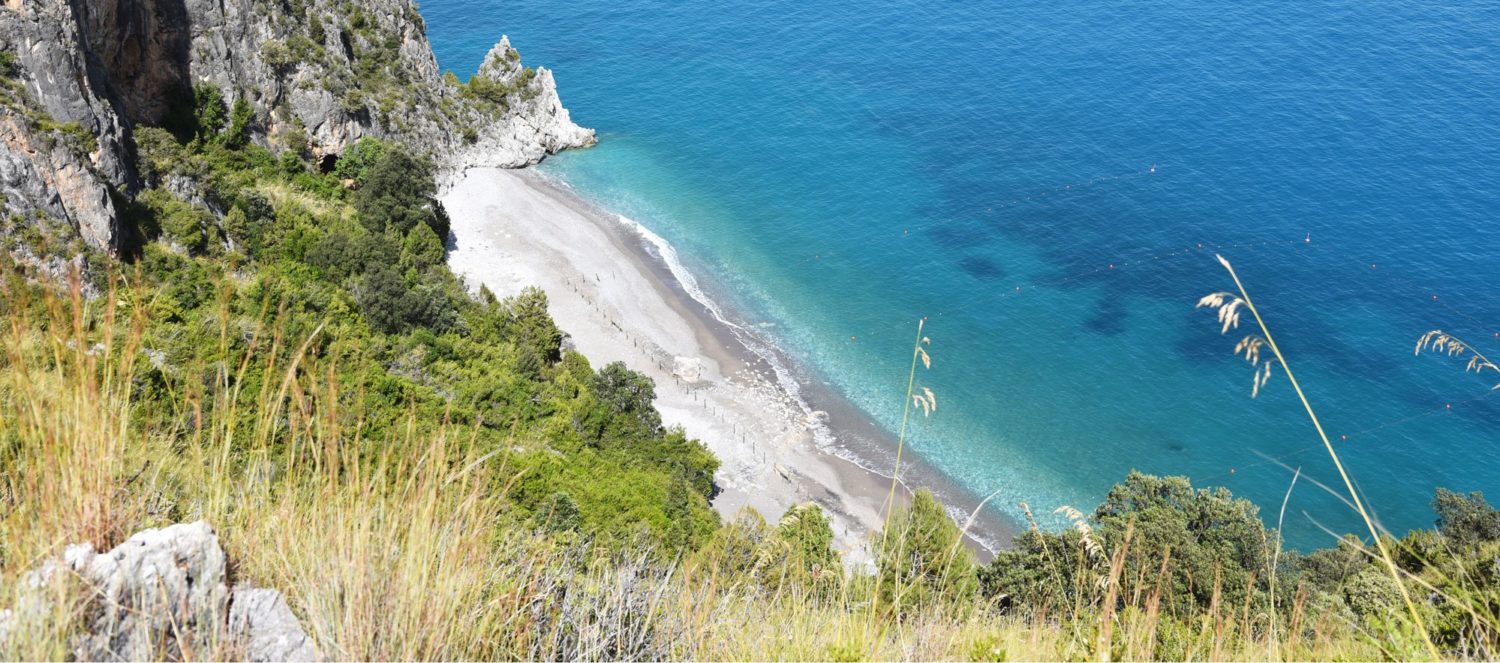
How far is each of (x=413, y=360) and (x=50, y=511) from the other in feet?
Result: 88.1

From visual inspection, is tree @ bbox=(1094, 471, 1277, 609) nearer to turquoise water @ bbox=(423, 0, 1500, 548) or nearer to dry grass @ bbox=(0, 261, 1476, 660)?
turquoise water @ bbox=(423, 0, 1500, 548)

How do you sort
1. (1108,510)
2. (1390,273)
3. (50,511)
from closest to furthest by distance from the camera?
(50,511)
(1108,510)
(1390,273)

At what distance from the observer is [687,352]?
43.2m

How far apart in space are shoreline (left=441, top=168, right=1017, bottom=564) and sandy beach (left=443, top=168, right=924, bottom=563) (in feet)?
0.23

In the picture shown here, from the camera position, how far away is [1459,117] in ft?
206

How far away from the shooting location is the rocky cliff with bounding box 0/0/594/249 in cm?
2680

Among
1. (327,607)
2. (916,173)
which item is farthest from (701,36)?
(327,607)

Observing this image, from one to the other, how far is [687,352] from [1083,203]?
2688 centimetres

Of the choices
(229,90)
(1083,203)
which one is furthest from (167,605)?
(1083,203)

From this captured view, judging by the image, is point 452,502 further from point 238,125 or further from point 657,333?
point 238,125

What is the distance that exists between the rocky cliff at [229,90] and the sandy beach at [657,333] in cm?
486

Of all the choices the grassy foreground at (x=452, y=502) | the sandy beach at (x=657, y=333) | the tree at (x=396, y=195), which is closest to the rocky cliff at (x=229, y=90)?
the grassy foreground at (x=452, y=502)

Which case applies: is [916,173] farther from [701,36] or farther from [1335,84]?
[1335,84]

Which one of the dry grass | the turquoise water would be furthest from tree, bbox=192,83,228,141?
the dry grass
